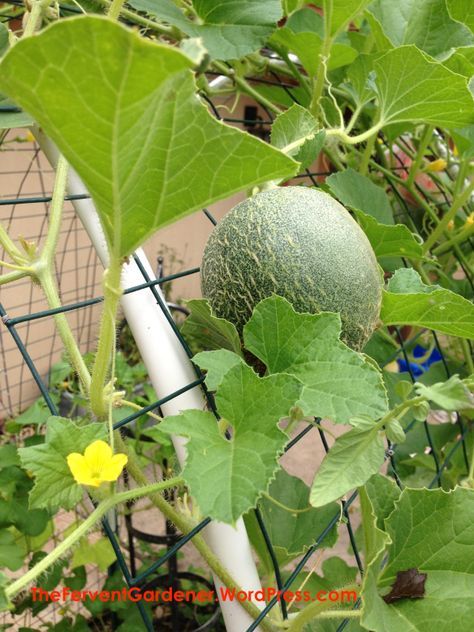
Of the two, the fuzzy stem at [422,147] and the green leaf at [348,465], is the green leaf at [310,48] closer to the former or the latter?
the fuzzy stem at [422,147]

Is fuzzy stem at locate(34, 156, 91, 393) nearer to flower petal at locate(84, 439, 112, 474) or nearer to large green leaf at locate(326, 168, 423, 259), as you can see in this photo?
flower petal at locate(84, 439, 112, 474)

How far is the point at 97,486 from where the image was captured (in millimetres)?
386

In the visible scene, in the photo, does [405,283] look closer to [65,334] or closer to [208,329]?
[208,329]

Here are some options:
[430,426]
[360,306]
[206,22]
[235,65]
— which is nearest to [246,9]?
[206,22]

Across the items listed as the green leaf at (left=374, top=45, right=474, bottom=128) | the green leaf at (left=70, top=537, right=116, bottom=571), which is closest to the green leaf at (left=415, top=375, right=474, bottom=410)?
the green leaf at (left=374, top=45, right=474, bottom=128)

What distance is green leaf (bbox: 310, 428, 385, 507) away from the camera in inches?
17.1

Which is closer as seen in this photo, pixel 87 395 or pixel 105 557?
pixel 87 395

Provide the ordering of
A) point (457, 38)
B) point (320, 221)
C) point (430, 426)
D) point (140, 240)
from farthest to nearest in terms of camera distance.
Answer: point (430, 426), point (457, 38), point (320, 221), point (140, 240)

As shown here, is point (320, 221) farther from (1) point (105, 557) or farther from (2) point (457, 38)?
(1) point (105, 557)

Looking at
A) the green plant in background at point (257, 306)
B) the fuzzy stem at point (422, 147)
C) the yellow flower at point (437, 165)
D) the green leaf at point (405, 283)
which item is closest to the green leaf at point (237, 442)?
the green plant in background at point (257, 306)

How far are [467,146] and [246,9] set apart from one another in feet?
1.43

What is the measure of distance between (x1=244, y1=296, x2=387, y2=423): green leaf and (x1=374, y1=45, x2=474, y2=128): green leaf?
31 cm

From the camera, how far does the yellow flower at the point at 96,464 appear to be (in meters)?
0.38

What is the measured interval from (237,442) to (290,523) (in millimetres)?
345
